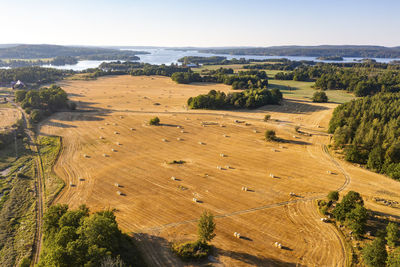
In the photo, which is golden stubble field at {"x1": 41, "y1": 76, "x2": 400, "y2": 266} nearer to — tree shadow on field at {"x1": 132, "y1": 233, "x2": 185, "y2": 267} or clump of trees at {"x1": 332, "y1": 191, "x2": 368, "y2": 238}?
tree shadow on field at {"x1": 132, "y1": 233, "x2": 185, "y2": 267}

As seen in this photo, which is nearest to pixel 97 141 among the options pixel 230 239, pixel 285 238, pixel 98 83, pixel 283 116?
pixel 230 239

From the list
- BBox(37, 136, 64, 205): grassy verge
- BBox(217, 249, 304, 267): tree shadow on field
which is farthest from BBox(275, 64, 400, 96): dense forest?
BBox(37, 136, 64, 205): grassy verge

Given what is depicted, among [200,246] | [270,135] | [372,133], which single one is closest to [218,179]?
[200,246]

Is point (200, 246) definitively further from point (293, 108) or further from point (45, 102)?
point (45, 102)

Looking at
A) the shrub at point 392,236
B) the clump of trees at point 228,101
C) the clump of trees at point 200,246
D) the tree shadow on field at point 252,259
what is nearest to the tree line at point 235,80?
the clump of trees at point 228,101

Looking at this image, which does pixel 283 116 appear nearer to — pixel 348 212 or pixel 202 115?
pixel 202 115

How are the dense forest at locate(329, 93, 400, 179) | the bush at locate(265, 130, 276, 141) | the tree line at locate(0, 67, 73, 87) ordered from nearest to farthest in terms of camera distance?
the dense forest at locate(329, 93, 400, 179), the bush at locate(265, 130, 276, 141), the tree line at locate(0, 67, 73, 87)
